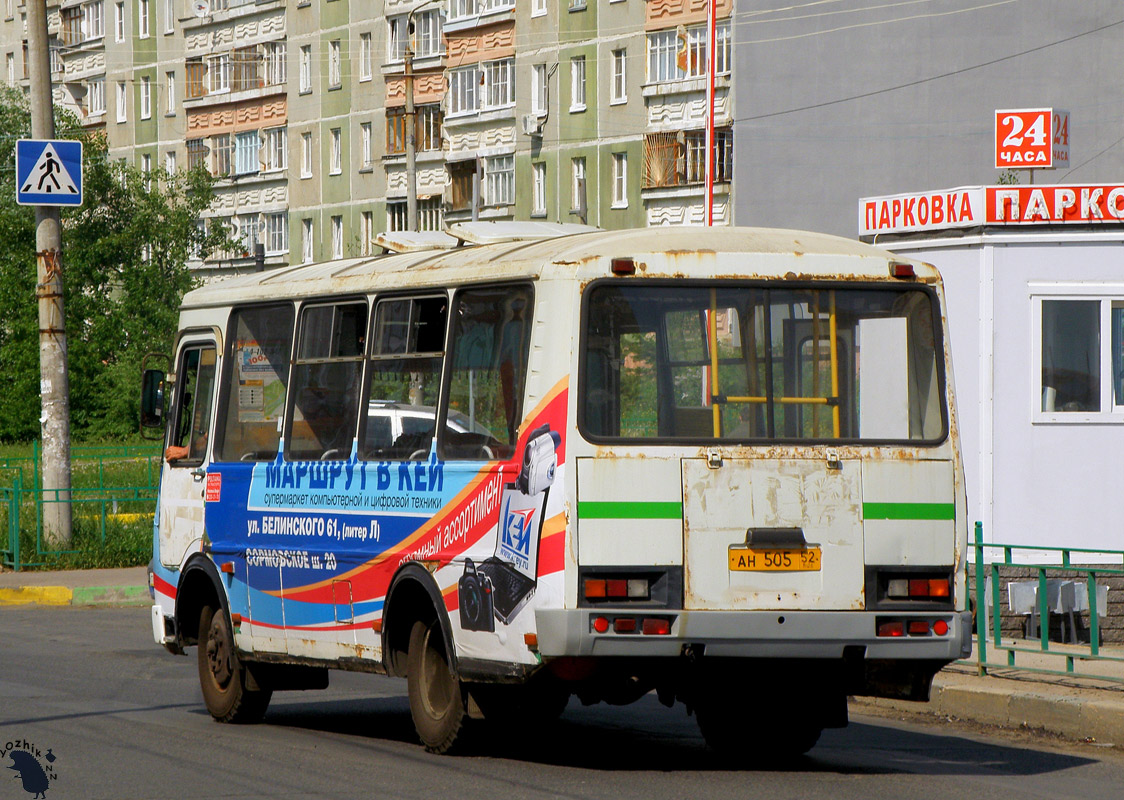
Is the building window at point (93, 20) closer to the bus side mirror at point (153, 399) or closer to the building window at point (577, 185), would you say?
the building window at point (577, 185)

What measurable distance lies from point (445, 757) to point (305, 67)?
60728 millimetres

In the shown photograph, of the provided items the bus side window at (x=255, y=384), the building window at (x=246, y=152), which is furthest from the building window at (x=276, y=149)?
the bus side window at (x=255, y=384)

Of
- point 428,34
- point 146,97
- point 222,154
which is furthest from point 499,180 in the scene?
point 146,97

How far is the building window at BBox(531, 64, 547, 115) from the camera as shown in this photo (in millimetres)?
57281

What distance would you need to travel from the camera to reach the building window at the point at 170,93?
74.7 metres

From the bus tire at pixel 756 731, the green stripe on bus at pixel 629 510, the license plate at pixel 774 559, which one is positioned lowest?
the bus tire at pixel 756 731

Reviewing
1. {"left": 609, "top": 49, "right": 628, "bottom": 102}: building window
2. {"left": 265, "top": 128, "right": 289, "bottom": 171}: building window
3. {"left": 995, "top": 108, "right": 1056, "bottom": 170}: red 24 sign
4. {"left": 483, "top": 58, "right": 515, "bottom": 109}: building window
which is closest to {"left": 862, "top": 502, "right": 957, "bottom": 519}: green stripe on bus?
{"left": 995, "top": 108, "right": 1056, "bottom": 170}: red 24 sign

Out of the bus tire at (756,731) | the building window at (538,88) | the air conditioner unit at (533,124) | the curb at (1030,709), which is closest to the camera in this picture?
the bus tire at (756,731)

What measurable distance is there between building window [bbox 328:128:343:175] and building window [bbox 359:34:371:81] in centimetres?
249

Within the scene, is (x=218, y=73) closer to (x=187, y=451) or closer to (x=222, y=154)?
(x=222, y=154)

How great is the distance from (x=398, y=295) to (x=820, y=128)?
41.3 m

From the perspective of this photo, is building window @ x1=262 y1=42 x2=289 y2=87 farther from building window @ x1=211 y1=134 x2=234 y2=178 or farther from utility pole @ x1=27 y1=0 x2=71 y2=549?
utility pole @ x1=27 y1=0 x2=71 y2=549

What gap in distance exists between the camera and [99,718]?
1128cm

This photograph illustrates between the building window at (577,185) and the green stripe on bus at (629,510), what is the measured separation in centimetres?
4823
